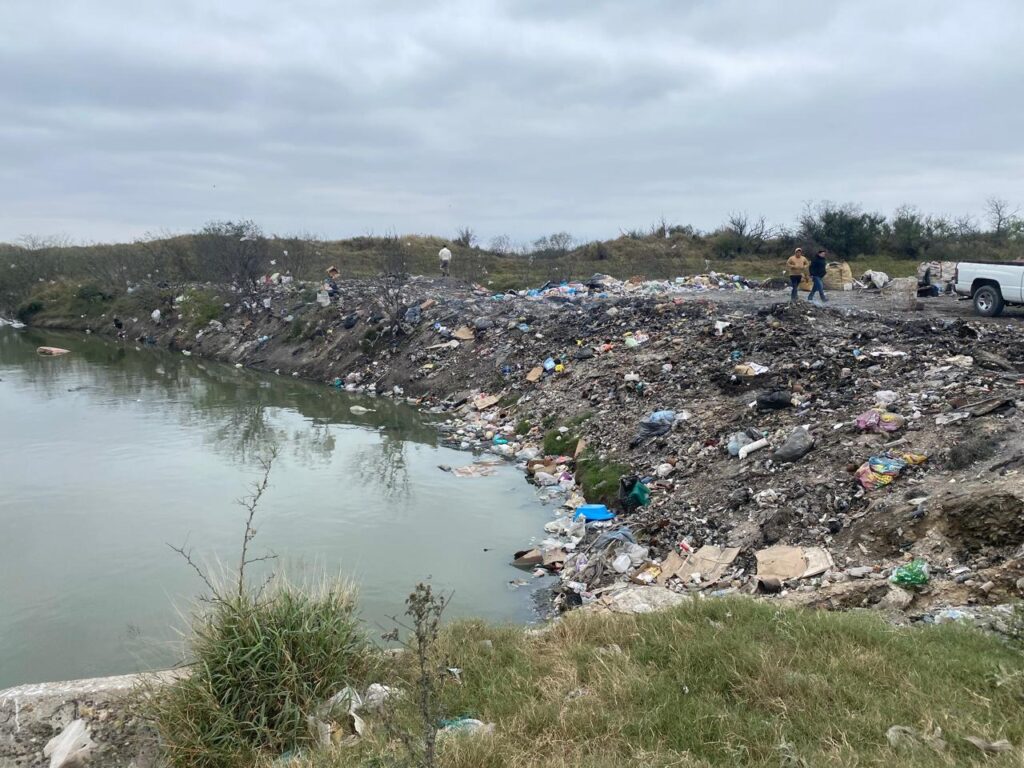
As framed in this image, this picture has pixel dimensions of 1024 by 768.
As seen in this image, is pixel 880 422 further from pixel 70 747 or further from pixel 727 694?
pixel 70 747

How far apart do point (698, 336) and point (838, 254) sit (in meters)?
17.9

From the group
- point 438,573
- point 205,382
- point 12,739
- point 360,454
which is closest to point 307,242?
point 205,382

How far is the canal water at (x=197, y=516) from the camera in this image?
5.37 m

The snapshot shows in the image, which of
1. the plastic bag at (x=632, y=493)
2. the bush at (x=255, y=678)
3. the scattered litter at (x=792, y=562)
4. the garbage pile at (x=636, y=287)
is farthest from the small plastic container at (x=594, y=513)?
the garbage pile at (x=636, y=287)

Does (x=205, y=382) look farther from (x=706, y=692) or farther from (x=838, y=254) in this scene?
(x=838, y=254)

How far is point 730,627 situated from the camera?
360 centimetres

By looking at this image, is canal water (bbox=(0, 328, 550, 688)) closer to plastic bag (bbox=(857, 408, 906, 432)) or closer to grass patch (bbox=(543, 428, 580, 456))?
grass patch (bbox=(543, 428, 580, 456))

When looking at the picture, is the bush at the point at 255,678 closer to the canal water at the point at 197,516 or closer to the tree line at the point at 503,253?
the canal water at the point at 197,516

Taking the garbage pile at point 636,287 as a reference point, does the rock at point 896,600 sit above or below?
below

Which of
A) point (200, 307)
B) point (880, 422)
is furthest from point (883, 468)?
point (200, 307)

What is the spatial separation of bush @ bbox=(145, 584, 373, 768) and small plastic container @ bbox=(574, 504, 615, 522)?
12.2 ft

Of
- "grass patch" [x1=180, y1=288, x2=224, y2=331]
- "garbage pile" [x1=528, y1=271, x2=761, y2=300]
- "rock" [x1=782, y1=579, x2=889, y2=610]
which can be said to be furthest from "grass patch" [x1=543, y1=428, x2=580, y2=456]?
"grass patch" [x1=180, y1=288, x2=224, y2=331]

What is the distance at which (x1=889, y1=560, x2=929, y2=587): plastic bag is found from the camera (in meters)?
4.41

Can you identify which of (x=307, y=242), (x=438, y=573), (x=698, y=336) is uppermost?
(x=307, y=242)
